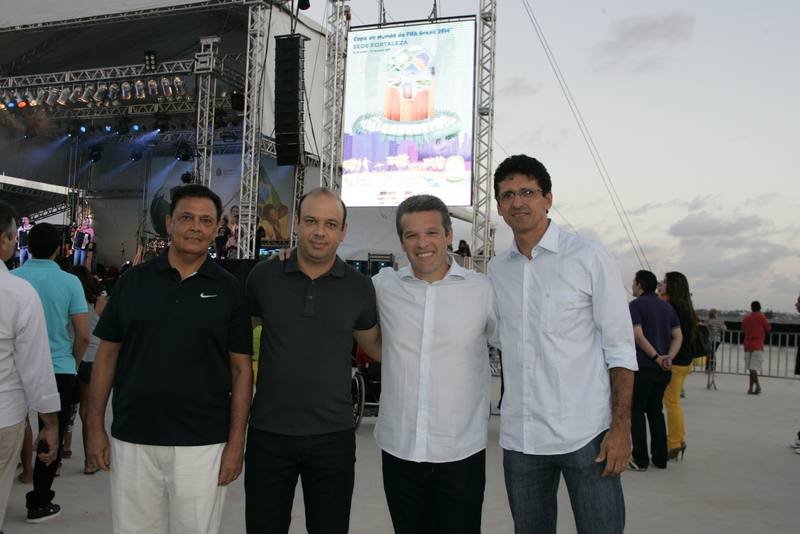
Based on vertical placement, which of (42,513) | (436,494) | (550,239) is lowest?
(42,513)

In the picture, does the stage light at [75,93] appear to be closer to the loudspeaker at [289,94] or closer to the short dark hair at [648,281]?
the loudspeaker at [289,94]

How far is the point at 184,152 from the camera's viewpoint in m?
19.4

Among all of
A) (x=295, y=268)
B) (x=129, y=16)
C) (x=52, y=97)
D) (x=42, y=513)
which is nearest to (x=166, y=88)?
(x=129, y=16)

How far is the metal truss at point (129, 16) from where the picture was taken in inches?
602

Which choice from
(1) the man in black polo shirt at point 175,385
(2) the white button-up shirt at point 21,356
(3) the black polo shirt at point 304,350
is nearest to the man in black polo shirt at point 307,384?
(3) the black polo shirt at point 304,350

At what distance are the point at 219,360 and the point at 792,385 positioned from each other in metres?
14.2

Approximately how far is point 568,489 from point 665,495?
3.17 m

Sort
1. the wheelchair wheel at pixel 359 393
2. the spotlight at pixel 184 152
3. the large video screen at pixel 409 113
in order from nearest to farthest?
1. the wheelchair wheel at pixel 359 393
2. the large video screen at pixel 409 113
3. the spotlight at pixel 184 152

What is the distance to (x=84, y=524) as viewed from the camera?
155 inches

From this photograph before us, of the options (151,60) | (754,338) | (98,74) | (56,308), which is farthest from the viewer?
(98,74)

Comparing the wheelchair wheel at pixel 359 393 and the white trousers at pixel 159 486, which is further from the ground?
the white trousers at pixel 159 486

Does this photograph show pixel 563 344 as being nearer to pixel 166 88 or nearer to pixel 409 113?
pixel 409 113

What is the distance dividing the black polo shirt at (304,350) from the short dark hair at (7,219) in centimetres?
136

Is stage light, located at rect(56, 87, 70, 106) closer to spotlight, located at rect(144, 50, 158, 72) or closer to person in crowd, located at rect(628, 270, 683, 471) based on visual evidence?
spotlight, located at rect(144, 50, 158, 72)
